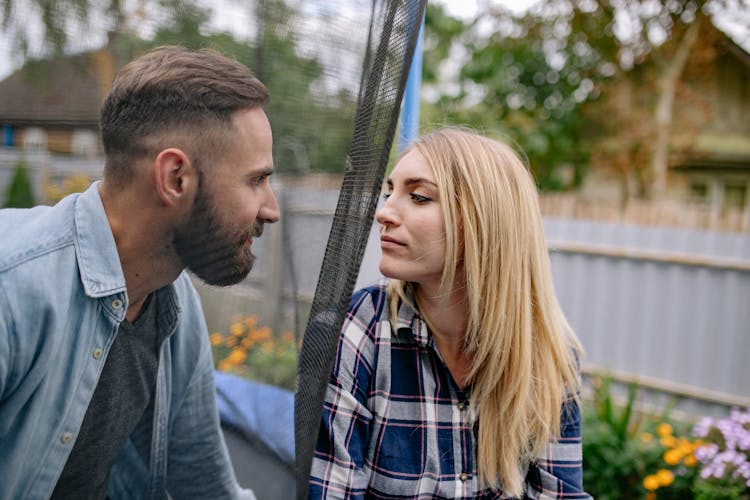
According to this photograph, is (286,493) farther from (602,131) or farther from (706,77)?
(706,77)

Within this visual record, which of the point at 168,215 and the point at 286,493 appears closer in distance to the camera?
the point at 168,215

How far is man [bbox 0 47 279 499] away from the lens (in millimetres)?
920

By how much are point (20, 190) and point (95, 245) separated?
18 centimetres

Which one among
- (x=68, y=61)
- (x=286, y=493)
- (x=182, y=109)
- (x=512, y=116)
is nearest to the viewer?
(x=182, y=109)

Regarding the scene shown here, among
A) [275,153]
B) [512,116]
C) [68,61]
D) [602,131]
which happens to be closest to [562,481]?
[275,153]

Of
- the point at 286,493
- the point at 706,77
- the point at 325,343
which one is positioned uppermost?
the point at 706,77

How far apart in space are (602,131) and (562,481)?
8.75 m

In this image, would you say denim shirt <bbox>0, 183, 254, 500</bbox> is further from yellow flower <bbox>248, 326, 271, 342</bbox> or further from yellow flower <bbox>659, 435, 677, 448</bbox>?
yellow flower <bbox>659, 435, 677, 448</bbox>

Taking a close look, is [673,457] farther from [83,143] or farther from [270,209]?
[83,143]

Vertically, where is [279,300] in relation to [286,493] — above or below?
above

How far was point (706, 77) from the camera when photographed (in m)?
9.09

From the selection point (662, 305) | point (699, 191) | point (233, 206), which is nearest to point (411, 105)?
point (233, 206)

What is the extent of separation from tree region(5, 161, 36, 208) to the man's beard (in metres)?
0.29

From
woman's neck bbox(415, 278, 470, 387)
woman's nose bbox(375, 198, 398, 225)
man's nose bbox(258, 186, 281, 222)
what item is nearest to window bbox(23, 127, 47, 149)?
man's nose bbox(258, 186, 281, 222)
